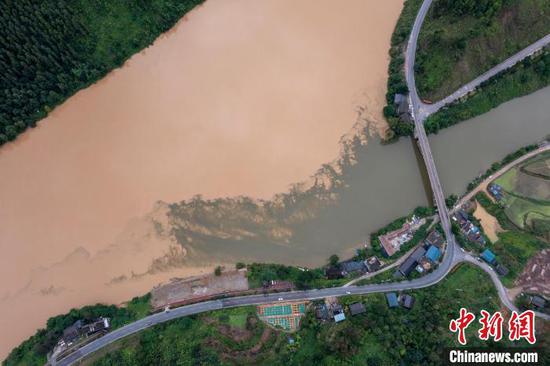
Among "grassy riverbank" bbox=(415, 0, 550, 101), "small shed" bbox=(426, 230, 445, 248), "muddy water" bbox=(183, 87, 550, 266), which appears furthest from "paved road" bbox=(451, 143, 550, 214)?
"grassy riverbank" bbox=(415, 0, 550, 101)

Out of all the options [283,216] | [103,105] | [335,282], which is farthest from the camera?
[103,105]

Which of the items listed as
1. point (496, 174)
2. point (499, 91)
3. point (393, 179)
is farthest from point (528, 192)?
point (393, 179)

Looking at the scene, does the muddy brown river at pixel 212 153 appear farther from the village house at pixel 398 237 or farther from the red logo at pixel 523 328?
the red logo at pixel 523 328

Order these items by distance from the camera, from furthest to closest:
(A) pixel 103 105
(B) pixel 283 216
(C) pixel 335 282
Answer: (A) pixel 103 105
(B) pixel 283 216
(C) pixel 335 282

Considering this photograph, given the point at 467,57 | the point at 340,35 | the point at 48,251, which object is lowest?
the point at 48,251

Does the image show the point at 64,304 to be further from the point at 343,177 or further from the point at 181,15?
the point at 181,15

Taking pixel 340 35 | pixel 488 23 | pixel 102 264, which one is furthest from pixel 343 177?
pixel 102 264

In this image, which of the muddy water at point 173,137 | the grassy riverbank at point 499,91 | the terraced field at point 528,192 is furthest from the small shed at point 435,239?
the muddy water at point 173,137
